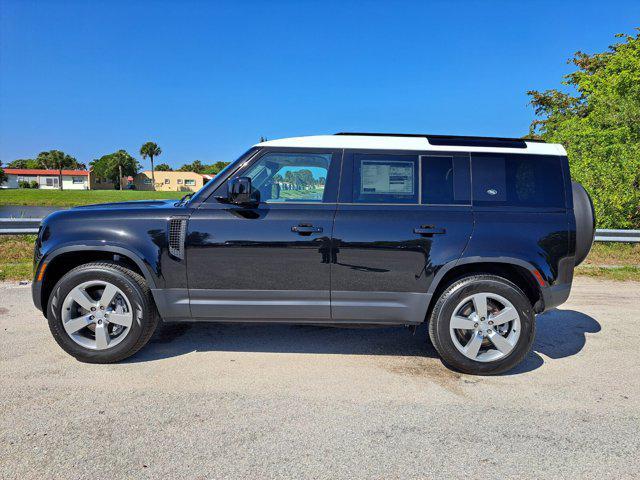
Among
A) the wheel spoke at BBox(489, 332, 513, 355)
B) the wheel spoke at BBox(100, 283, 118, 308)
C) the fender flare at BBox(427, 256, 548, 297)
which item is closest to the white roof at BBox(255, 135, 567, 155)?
the fender flare at BBox(427, 256, 548, 297)

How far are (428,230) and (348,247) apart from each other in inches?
26.2

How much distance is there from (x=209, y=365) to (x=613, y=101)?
1401cm

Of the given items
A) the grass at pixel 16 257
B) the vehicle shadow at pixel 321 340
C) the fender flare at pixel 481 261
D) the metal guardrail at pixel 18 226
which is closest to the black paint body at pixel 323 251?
the fender flare at pixel 481 261

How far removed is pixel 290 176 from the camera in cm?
369

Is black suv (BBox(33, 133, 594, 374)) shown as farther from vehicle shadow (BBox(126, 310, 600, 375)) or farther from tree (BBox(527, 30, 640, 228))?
tree (BBox(527, 30, 640, 228))

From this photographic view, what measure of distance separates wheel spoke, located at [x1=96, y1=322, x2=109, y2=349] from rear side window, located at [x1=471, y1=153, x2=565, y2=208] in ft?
10.8

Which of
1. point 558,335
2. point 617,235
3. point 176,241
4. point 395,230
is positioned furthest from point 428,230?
point 617,235

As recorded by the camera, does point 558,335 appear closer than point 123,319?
No

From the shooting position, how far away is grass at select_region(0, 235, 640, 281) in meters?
7.45

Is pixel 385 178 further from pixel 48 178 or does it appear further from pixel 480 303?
pixel 48 178

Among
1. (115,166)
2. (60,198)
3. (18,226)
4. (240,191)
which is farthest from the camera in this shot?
(115,166)

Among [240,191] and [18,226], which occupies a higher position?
[240,191]

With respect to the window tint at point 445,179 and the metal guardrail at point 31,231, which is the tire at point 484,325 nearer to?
the window tint at point 445,179

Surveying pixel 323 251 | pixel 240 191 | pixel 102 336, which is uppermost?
pixel 240 191
